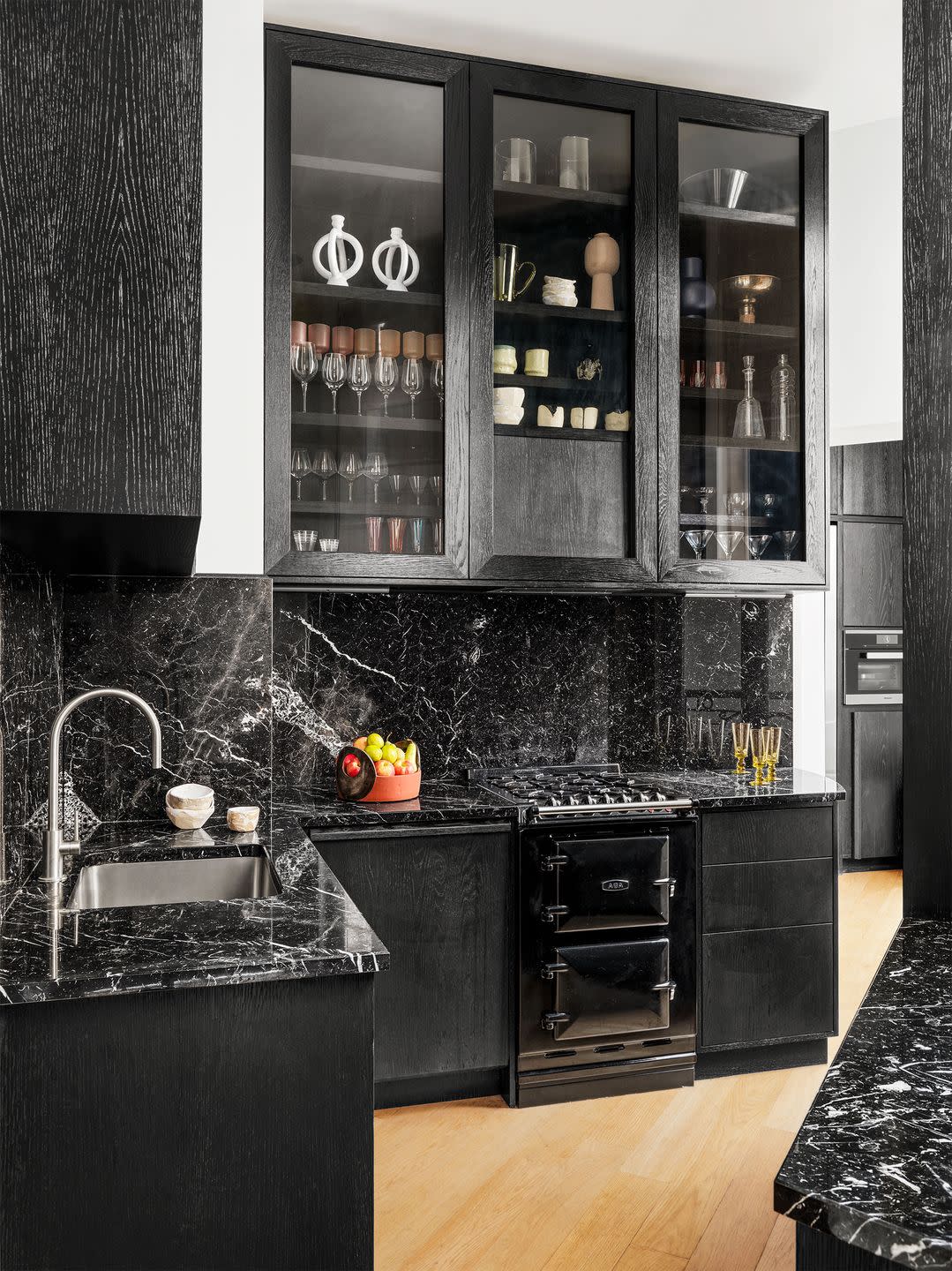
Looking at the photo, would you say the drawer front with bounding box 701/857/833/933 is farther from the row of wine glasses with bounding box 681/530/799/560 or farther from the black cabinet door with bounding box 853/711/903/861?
the black cabinet door with bounding box 853/711/903/861

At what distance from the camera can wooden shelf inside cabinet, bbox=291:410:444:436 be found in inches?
108

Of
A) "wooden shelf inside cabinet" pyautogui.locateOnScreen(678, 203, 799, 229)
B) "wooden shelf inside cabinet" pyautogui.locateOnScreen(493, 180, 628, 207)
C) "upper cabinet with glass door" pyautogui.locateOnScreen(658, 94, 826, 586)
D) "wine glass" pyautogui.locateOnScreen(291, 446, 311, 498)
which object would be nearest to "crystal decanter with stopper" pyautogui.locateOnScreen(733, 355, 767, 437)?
"upper cabinet with glass door" pyautogui.locateOnScreen(658, 94, 826, 586)

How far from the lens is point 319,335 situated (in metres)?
2.76

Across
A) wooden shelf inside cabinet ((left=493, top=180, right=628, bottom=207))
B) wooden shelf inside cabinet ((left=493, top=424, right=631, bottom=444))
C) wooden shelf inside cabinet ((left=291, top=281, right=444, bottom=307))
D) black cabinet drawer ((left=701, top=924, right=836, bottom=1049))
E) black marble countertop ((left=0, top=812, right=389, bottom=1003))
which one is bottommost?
black cabinet drawer ((left=701, top=924, right=836, bottom=1049))

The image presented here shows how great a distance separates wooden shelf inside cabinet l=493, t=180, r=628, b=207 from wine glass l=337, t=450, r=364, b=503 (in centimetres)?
87

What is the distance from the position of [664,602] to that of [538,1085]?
1608 mm

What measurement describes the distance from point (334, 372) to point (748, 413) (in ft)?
4.27

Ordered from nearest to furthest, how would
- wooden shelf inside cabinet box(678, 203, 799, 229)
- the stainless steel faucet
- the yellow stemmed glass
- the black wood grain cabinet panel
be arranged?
the stainless steel faucet → wooden shelf inside cabinet box(678, 203, 799, 229) → the yellow stemmed glass → the black wood grain cabinet panel

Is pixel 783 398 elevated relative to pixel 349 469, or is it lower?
elevated

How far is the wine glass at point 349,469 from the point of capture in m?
2.78

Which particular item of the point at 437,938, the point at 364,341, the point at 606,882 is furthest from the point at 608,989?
the point at 364,341

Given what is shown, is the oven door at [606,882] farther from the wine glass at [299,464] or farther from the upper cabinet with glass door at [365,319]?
the wine glass at [299,464]

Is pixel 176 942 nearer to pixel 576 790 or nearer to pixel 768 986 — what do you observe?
pixel 576 790

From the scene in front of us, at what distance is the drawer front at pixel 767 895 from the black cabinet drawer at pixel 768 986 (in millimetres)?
32
